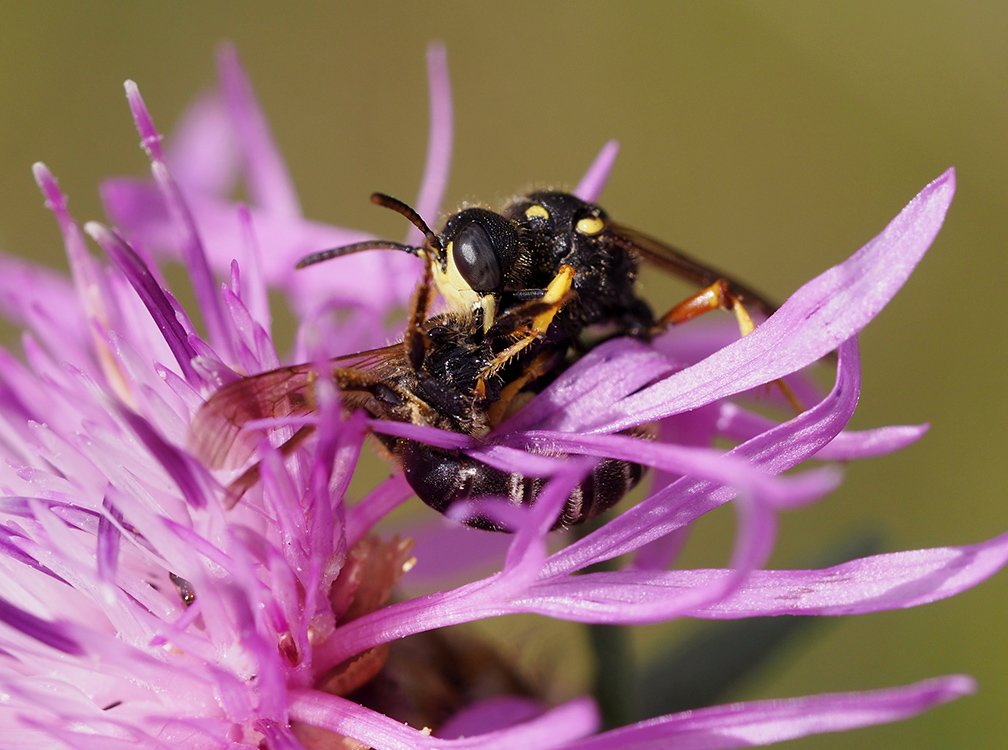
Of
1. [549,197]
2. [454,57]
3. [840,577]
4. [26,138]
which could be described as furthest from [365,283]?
[26,138]

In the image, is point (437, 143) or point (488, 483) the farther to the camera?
point (437, 143)

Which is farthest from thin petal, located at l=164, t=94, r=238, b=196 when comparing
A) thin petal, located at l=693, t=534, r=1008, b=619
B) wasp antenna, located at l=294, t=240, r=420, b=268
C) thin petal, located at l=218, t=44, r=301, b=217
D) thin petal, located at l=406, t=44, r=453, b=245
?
thin petal, located at l=693, t=534, r=1008, b=619

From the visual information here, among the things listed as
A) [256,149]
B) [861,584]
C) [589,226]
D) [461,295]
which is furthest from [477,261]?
[256,149]

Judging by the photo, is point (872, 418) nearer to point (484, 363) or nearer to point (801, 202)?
point (801, 202)

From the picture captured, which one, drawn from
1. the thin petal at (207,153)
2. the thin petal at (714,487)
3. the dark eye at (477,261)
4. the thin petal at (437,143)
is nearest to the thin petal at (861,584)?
the thin petal at (714,487)

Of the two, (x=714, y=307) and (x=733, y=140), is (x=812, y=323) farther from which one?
(x=733, y=140)

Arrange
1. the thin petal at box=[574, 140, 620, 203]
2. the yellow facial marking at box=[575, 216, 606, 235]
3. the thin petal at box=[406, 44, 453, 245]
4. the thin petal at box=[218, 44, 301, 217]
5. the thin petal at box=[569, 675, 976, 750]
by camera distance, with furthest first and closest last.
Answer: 1. the thin petal at box=[218, 44, 301, 217]
2. the thin petal at box=[406, 44, 453, 245]
3. the thin petal at box=[574, 140, 620, 203]
4. the yellow facial marking at box=[575, 216, 606, 235]
5. the thin petal at box=[569, 675, 976, 750]

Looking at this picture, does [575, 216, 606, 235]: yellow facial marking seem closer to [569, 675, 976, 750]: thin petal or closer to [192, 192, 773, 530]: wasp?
[192, 192, 773, 530]: wasp
